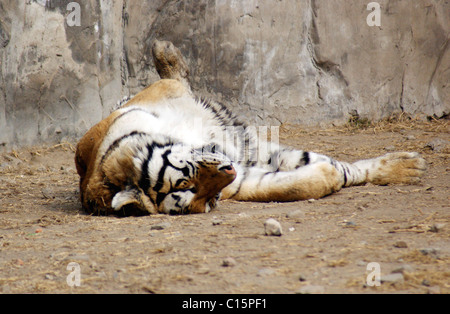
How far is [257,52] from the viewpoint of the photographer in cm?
661

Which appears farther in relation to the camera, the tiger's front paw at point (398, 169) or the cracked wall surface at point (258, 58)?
the cracked wall surface at point (258, 58)

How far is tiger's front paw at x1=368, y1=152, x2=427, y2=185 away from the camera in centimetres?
382

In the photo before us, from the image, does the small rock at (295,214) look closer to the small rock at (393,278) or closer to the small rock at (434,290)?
the small rock at (393,278)

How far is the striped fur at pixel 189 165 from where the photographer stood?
9.94 ft

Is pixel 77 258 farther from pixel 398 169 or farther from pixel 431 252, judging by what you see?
pixel 398 169

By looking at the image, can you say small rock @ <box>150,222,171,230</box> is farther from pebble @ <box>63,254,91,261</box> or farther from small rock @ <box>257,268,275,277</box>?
Result: small rock @ <box>257,268,275,277</box>

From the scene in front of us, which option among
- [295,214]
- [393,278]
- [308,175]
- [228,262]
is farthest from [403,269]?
[308,175]

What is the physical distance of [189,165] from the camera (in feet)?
9.80

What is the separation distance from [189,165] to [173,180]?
0.12m

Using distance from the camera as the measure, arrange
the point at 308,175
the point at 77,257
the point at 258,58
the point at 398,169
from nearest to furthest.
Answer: the point at 77,257 → the point at 308,175 → the point at 398,169 → the point at 258,58

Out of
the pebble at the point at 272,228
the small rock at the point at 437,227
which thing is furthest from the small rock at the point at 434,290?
the pebble at the point at 272,228

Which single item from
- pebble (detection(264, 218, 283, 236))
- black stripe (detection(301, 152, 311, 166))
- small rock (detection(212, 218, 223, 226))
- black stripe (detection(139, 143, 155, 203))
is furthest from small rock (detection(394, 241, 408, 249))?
black stripe (detection(301, 152, 311, 166))
